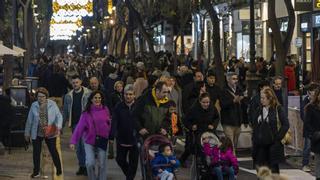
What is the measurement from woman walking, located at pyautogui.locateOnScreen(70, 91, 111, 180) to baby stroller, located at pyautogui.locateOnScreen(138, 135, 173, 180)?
109cm

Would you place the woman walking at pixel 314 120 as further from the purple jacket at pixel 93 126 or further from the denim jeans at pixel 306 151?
the purple jacket at pixel 93 126

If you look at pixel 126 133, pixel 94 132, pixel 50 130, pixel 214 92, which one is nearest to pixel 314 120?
pixel 126 133

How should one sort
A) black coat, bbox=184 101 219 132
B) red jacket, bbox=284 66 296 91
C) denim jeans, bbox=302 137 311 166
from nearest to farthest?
black coat, bbox=184 101 219 132
denim jeans, bbox=302 137 311 166
red jacket, bbox=284 66 296 91

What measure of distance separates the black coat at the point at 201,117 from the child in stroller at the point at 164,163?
1.59 m

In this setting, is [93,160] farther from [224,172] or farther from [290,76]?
[290,76]

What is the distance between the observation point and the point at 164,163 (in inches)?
437

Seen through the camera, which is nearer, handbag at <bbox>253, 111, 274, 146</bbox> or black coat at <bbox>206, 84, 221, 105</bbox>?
handbag at <bbox>253, 111, 274, 146</bbox>

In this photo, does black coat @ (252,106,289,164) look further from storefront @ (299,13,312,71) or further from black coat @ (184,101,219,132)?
storefront @ (299,13,312,71)

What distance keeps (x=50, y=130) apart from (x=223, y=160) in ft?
12.1

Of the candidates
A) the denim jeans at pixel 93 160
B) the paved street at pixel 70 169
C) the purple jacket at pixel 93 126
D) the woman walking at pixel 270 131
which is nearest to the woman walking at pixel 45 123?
the paved street at pixel 70 169

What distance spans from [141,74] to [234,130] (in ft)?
19.1

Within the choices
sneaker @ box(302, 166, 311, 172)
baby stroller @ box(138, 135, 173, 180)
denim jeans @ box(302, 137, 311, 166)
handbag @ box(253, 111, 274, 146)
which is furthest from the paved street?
baby stroller @ box(138, 135, 173, 180)

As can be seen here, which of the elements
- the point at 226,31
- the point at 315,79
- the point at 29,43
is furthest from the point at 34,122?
the point at 226,31

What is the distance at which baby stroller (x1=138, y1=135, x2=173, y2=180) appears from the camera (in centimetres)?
1128
